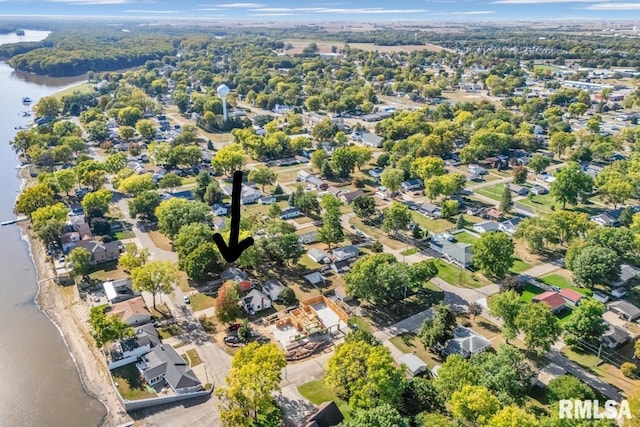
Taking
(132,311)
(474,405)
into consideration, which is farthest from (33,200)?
(474,405)

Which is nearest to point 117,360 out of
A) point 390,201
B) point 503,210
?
point 390,201

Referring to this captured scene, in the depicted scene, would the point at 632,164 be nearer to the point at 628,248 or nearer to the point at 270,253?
the point at 628,248

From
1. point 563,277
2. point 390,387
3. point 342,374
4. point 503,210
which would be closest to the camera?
point 390,387

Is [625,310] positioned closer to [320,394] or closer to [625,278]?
[625,278]

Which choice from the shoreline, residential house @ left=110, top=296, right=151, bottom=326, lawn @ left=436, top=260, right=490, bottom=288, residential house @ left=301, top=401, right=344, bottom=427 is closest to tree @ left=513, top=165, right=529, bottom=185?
lawn @ left=436, top=260, right=490, bottom=288

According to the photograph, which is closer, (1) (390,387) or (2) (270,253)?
(1) (390,387)

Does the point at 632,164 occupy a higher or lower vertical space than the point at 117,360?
higher
